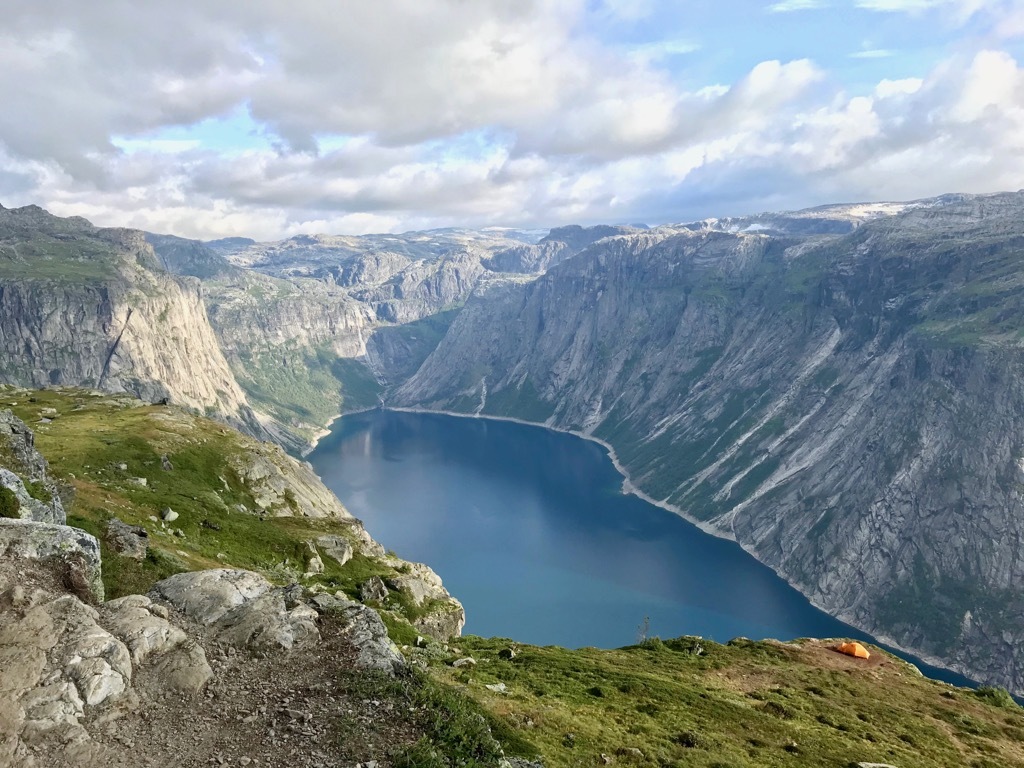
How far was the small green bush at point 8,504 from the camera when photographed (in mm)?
33750

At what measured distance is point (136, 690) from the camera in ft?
81.1

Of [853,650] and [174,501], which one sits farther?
[174,501]

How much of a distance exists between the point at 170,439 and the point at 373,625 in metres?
73.0

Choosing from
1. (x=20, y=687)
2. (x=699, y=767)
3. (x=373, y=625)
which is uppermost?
(x=20, y=687)

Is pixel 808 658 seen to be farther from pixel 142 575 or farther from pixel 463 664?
pixel 142 575

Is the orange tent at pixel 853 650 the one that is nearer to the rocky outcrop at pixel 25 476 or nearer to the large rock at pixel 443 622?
the large rock at pixel 443 622

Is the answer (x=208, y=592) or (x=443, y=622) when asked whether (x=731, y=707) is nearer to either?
(x=443, y=622)

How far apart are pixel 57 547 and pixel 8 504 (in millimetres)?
8412

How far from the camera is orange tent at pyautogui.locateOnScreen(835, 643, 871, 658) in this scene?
62.7 meters

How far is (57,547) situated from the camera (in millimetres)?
28984

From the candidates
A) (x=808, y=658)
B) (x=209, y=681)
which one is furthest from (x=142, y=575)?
(x=808, y=658)

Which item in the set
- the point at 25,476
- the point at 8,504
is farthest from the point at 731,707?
the point at 25,476

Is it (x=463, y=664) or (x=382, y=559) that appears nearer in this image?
(x=463, y=664)

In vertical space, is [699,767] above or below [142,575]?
below
